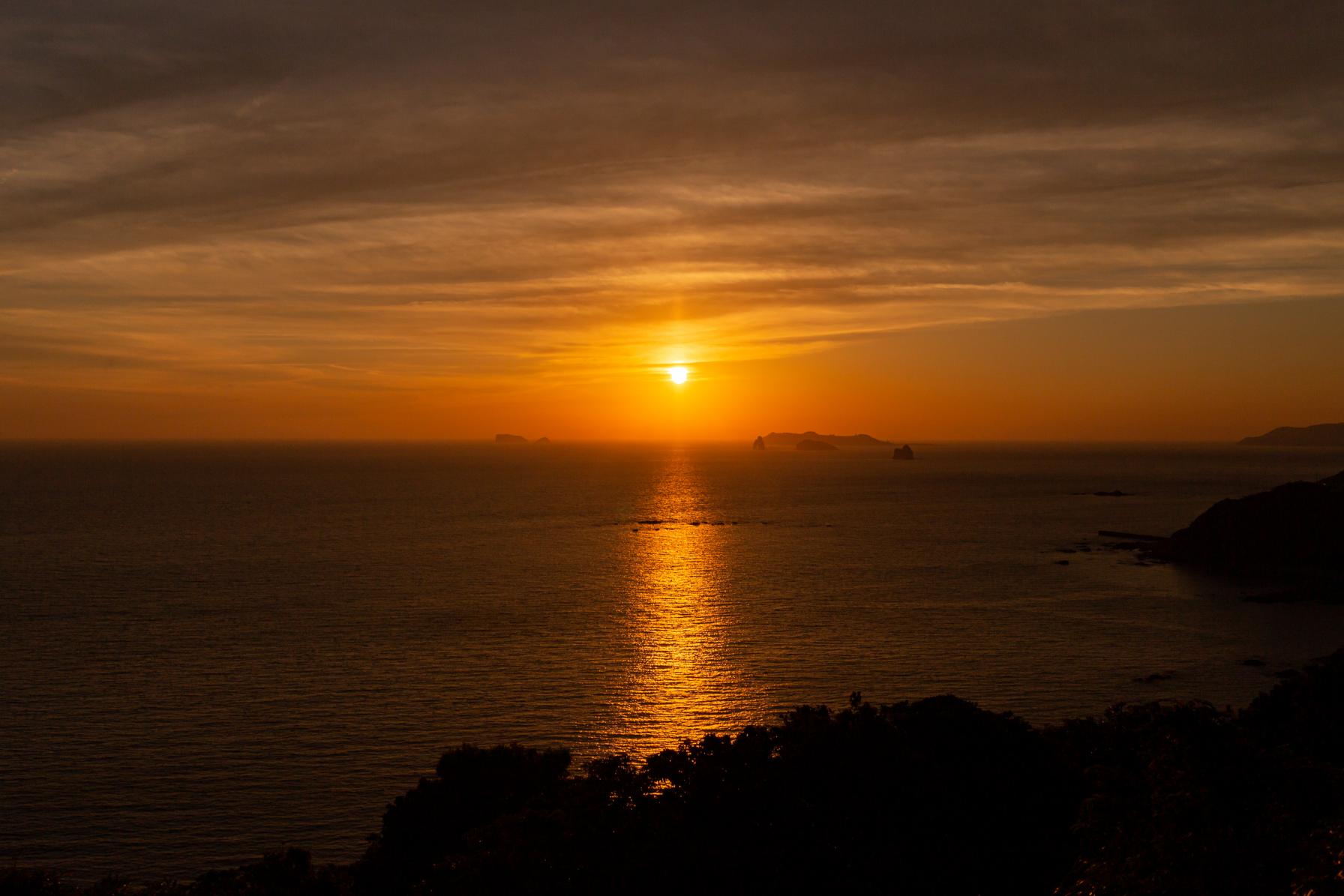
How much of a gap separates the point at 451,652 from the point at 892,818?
48.2 m

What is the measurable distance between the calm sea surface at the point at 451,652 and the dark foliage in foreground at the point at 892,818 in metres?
9.97

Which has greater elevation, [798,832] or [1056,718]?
[798,832]

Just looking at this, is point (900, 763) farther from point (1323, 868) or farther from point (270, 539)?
point (270, 539)

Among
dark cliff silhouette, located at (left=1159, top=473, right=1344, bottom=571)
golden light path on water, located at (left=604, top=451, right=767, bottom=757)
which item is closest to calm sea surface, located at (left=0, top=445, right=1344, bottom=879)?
golden light path on water, located at (left=604, top=451, right=767, bottom=757)

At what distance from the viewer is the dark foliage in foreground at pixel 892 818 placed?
20.5m

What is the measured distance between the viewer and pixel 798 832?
79.6 feet

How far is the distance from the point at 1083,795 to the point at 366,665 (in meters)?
49.1

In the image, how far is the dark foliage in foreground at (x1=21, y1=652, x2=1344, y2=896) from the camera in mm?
20547

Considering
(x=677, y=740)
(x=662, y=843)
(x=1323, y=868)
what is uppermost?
(x=1323, y=868)

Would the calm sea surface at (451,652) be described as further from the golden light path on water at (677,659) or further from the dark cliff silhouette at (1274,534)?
the dark cliff silhouette at (1274,534)

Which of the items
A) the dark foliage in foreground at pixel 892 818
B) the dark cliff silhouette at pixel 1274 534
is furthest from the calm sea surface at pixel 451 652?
the dark foliage in foreground at pixel 892 818

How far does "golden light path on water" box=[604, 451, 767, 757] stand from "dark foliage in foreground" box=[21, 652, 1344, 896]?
1854cm

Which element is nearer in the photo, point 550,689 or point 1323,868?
point 1323,868

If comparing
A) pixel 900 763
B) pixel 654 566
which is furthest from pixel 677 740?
pixel 654 566
